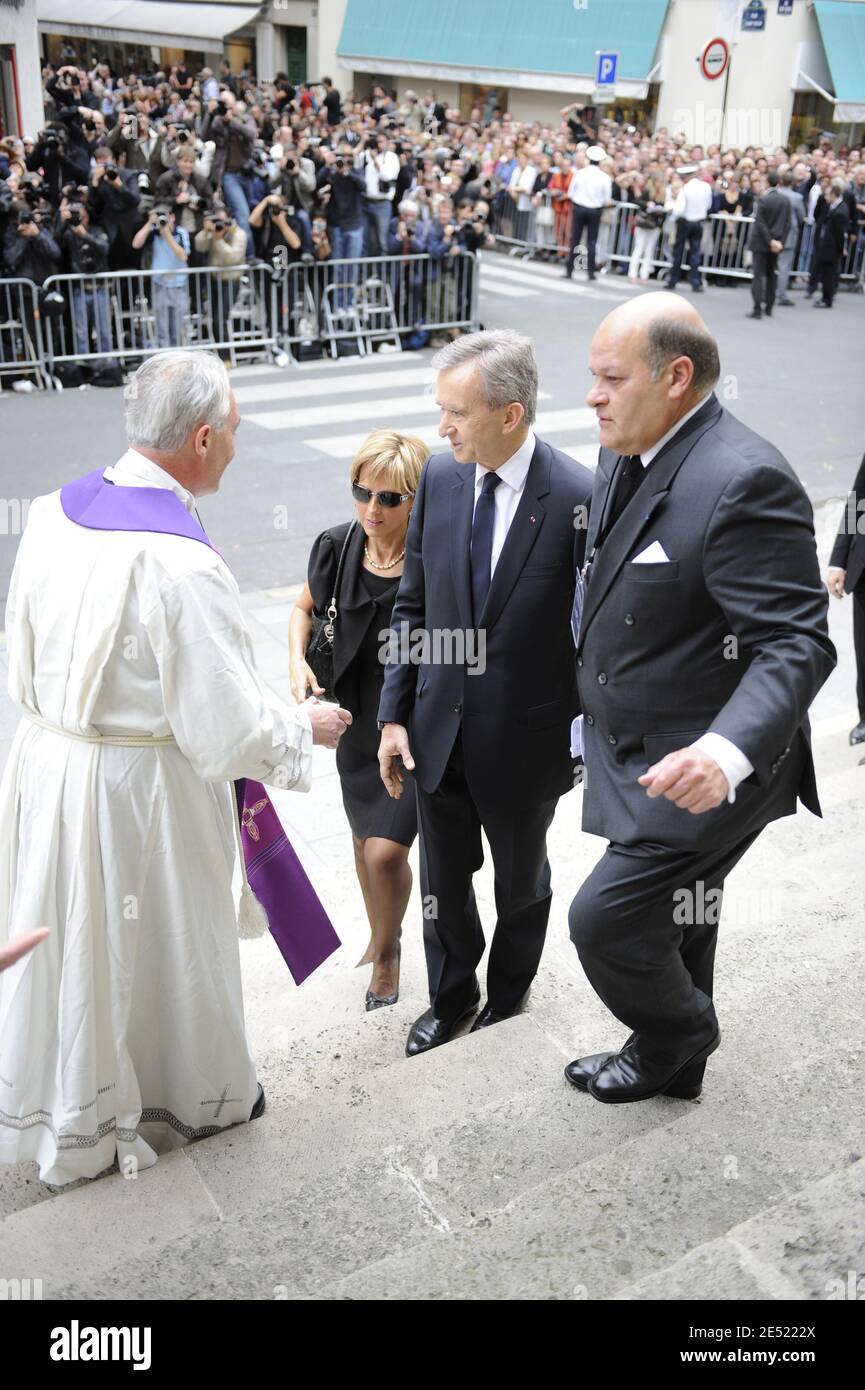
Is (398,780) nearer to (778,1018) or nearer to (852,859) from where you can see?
(778,1018)

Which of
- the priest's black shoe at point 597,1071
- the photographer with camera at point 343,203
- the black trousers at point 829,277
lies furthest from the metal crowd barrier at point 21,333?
the black trousers at point 829,277

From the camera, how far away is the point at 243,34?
3900cm

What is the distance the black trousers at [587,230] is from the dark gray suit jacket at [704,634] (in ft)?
56.5

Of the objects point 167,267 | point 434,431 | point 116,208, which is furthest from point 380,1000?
point 116,208

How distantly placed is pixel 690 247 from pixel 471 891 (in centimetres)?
1694

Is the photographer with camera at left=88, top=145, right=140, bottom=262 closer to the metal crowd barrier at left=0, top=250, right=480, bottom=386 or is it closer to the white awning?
the metal crowd barrier at left=0, top=250, right=480, bottom=386

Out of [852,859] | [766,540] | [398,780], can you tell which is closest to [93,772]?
[398,780]

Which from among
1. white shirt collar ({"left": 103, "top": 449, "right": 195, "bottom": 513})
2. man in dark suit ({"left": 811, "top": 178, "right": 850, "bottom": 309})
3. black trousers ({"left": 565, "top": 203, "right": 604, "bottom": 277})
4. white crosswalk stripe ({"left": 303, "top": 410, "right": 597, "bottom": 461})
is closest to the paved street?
white shirt collar ({"left": 103, "top": 449, "right": 195, "bottom": 513})

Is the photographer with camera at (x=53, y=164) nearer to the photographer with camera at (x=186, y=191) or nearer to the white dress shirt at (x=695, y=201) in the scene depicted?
the photographer with camera at (x=186, y=191)

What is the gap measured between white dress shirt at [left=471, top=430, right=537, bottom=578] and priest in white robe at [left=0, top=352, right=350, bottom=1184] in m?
0.68

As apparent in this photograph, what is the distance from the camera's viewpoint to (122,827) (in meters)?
2.87

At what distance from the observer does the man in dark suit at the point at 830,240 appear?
1739cm

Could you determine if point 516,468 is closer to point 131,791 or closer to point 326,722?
point 326,722

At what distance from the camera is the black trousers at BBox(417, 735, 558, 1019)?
3.50m
